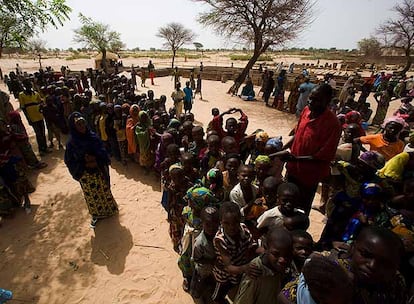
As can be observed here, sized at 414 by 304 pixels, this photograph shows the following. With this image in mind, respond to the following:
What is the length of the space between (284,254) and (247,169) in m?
1.18

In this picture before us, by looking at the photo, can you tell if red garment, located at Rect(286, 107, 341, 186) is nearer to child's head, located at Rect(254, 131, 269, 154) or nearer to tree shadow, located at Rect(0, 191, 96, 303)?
child's head, located at Rect(254, 131, 269, 154)

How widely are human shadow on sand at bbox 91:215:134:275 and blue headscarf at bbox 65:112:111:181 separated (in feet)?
3.39

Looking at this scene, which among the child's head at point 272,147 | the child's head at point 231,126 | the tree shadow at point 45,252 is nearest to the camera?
the tree shadow at point 45,252

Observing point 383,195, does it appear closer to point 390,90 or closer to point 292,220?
point 292,220

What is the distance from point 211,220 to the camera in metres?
2.27

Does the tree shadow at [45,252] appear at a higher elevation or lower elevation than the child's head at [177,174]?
lower

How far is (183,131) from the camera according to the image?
4836 mm

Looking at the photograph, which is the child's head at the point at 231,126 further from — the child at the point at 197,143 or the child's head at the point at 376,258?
the child's head at the point at 376,258

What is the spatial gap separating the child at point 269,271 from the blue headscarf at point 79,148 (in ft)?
10.2

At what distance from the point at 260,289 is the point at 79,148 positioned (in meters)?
3.30

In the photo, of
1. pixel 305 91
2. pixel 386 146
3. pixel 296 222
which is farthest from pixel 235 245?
pixel 305 91

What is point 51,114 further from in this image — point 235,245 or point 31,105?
point 235,245

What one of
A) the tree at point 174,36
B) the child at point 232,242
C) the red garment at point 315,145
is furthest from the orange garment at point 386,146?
the tree at point 174,36

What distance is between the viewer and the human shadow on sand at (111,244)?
3598 mm
